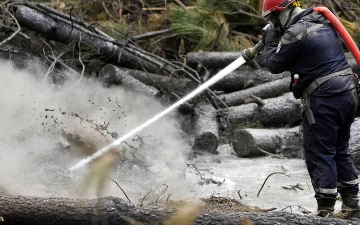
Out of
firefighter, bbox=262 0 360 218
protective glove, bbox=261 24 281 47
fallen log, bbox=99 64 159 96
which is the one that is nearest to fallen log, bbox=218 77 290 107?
fallen log, bbox=99 64 159 96

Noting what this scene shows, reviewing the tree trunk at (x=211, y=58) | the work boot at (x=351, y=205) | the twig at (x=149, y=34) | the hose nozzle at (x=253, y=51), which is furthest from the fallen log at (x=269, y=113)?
the work boot at (x=351, y=205)

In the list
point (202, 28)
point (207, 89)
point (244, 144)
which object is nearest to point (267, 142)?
point (244, 144)

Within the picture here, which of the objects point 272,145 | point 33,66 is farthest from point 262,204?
point 33,66

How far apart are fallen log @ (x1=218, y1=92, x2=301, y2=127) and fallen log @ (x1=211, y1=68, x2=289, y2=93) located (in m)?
0.70

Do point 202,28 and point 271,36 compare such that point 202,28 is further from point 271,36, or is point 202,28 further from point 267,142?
point 271,36

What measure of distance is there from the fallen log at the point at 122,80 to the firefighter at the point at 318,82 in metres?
3.69

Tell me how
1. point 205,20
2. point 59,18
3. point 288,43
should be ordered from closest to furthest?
1. point 288,43
2. point 59,18
3. point 205,20

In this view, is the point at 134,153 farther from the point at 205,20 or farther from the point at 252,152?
the point at 205,20

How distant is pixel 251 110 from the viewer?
8.55 metres

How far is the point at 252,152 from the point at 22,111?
106 inches

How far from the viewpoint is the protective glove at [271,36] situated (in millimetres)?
5180

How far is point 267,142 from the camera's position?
25.4 ft

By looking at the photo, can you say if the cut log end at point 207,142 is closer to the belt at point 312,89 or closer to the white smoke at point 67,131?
the white smoke at point 67,131

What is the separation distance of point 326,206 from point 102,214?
210cm
